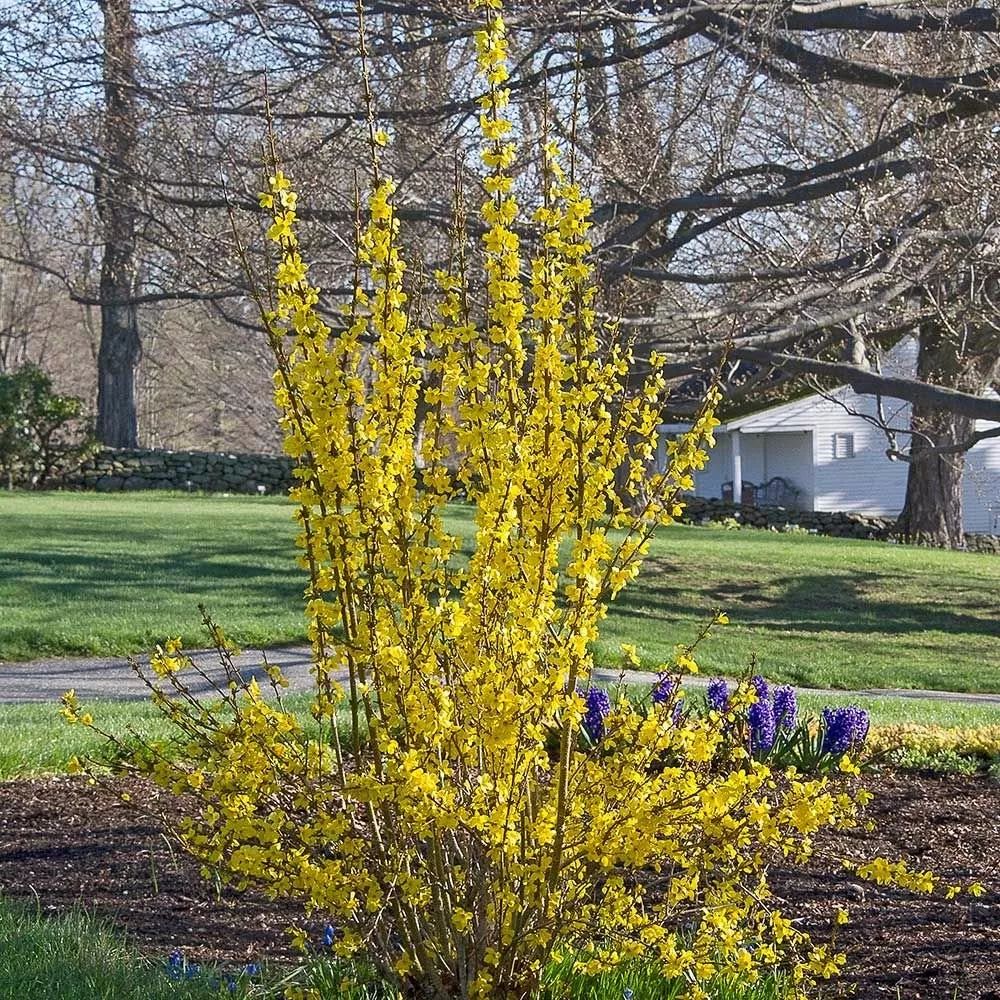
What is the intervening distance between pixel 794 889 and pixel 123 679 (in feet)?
20.0

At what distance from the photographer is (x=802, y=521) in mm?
28031

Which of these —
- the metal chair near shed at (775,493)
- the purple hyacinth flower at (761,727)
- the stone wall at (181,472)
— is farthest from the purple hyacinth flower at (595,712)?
the metal chair near shed at (775,493)

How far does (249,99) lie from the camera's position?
974 cm

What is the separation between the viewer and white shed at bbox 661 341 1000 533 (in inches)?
1496

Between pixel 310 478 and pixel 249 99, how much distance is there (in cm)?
724

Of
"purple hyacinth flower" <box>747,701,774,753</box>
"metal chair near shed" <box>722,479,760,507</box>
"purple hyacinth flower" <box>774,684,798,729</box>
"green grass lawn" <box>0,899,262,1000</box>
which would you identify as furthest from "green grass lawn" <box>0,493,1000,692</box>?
"metal chair near shed" <box>722,479,760,507</box>

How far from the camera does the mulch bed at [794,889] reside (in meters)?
4.02

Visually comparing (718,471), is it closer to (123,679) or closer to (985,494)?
(985,494)

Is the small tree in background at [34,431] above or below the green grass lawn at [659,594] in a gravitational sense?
above

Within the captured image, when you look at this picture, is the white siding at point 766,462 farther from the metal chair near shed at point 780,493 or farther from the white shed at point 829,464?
the metal chair near shed at point 780,493

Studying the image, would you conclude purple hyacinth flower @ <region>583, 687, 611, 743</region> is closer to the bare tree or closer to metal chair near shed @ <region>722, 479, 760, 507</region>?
the bare tree

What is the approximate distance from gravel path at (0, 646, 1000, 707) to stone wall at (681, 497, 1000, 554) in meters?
15.8

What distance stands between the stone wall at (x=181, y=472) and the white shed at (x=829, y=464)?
1295cm

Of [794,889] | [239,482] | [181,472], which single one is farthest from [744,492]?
[794,889]
